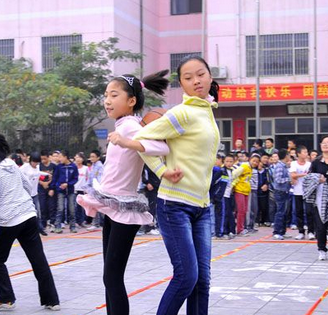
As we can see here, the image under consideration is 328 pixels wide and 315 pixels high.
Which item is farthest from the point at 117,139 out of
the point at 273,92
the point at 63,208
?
the point at 273,92

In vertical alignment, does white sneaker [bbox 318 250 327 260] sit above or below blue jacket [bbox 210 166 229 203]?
below

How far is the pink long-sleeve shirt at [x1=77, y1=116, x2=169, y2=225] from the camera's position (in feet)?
15.4

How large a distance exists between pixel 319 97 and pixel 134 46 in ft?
24.6

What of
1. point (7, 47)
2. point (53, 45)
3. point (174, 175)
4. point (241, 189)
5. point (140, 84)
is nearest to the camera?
point (174, 175)

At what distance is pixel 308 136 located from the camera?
26000mm

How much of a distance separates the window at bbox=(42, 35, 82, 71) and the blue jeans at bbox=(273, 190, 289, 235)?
15.0 metres

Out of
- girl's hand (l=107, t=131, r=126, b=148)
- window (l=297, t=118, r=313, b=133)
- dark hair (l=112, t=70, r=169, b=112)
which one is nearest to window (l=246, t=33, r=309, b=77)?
window (l=297, t=118, r=313, b=133)

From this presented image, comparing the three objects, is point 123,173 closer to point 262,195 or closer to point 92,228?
point 92,228

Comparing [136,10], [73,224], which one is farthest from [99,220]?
[136,10]

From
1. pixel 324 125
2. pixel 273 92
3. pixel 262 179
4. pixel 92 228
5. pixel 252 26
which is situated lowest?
pixel 92 228

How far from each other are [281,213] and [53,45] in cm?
1586

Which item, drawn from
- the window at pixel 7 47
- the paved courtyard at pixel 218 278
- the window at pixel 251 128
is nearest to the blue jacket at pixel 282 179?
the paved courtyard at pixel 218 278

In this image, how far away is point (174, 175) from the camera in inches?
169

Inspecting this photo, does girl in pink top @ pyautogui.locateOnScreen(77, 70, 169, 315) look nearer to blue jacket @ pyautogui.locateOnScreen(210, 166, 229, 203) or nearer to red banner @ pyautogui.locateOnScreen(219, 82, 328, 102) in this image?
blue jacket @ pyautogui.locateOnScreen(210, 166, 229, 203)
